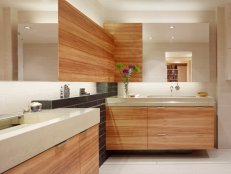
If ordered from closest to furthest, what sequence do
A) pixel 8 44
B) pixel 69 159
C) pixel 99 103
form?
pixel 69 159 → pixel 8 44 → pixel 99 103

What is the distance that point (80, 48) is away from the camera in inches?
121

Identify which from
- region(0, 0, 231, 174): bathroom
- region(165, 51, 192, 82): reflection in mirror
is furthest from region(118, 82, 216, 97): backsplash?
region(165, 51, 192, 82): reflection in mirror

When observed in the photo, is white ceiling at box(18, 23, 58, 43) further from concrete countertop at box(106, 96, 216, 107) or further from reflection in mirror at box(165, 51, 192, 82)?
→ reflection in mirror at box(165, 51, 192, 82)

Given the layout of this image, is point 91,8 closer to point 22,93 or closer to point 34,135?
point 22,93

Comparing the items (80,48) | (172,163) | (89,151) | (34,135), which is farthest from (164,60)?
(34,135)

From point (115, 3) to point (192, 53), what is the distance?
1.52 meters

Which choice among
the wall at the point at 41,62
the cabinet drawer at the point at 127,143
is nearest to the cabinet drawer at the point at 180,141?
the cabinet drawer at the point at 127,143

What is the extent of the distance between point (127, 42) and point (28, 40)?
264 centimetres

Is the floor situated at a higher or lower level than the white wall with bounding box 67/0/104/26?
lower

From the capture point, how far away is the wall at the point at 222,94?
15.9 feet

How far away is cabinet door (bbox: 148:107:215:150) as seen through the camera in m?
A: 4.27

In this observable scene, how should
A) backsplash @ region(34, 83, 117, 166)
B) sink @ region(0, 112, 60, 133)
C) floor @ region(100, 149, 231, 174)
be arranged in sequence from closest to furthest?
sink @ region(0, 112, 60, 133), backsplash @ region(34, 83, 117, 166), floor @ region(100, 149, 231, 174)

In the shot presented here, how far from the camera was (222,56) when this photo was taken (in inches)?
191

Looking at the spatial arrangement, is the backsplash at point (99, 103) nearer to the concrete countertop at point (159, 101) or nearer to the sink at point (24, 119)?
the concrete countertop at point (159, 101)
